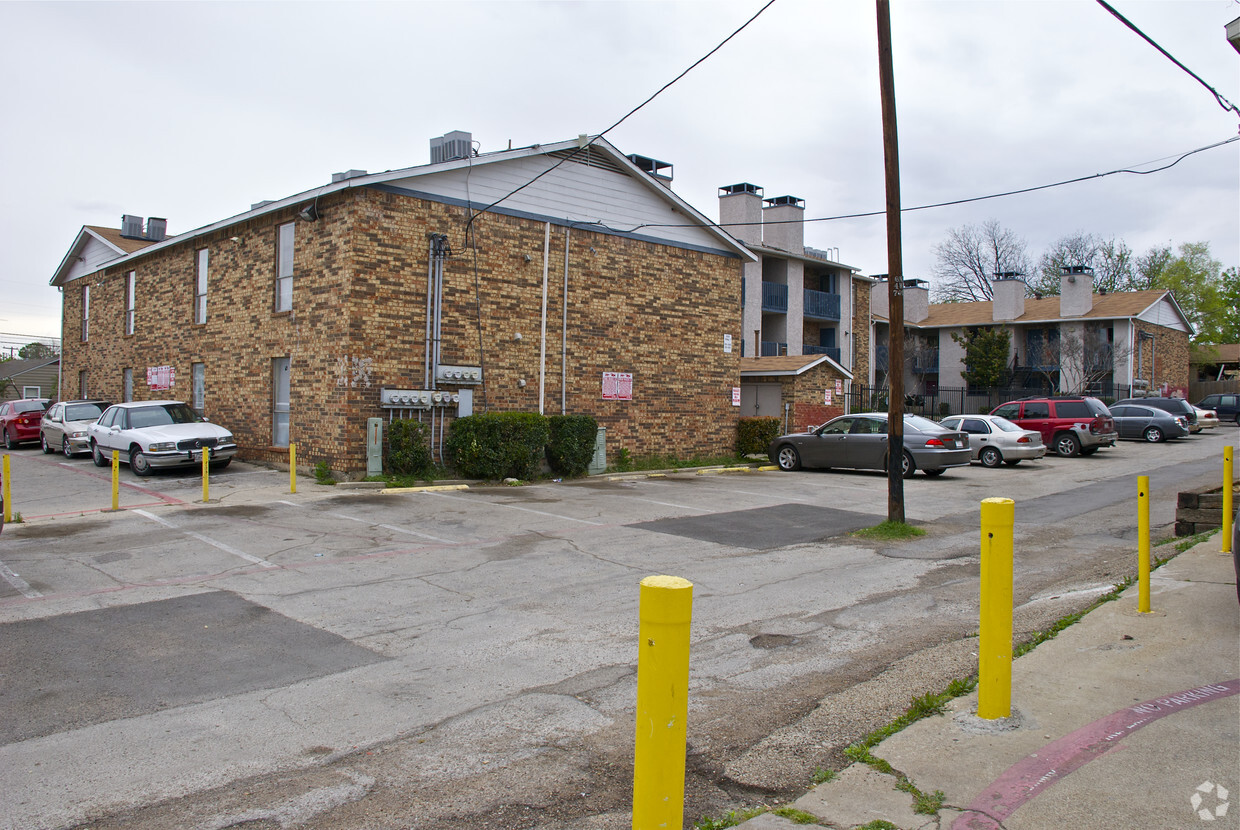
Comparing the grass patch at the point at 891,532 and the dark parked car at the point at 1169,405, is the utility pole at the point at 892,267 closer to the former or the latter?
the grass patch at the point at 891,532

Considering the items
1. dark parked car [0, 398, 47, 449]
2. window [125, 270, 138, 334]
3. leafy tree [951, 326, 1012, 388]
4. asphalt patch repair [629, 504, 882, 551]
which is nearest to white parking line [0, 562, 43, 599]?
asphalt patch repair [629, 504, 882, 551]

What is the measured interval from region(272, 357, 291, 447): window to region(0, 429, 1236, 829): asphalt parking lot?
13.6 feet

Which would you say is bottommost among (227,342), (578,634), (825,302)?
(578,634)

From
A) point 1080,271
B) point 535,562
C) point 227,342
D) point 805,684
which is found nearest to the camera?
point 805,684

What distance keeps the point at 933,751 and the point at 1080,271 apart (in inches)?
1837

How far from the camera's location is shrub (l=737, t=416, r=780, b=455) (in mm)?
23547

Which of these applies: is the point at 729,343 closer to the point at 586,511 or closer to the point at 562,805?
the point at 586,511

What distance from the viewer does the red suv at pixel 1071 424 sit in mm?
24625

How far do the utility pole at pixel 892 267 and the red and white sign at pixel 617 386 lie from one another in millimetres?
9513

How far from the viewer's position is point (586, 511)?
13430 millimetres

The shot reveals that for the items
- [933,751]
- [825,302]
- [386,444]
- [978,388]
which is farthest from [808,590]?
[978,388]

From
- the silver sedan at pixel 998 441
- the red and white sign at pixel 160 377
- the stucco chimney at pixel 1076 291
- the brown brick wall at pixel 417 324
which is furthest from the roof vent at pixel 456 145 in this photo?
the stucco chimney at pixel 1076 291

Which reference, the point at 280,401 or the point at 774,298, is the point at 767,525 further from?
Answer: the point at 774,298

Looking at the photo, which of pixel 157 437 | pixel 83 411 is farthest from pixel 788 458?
pixel 83 411
